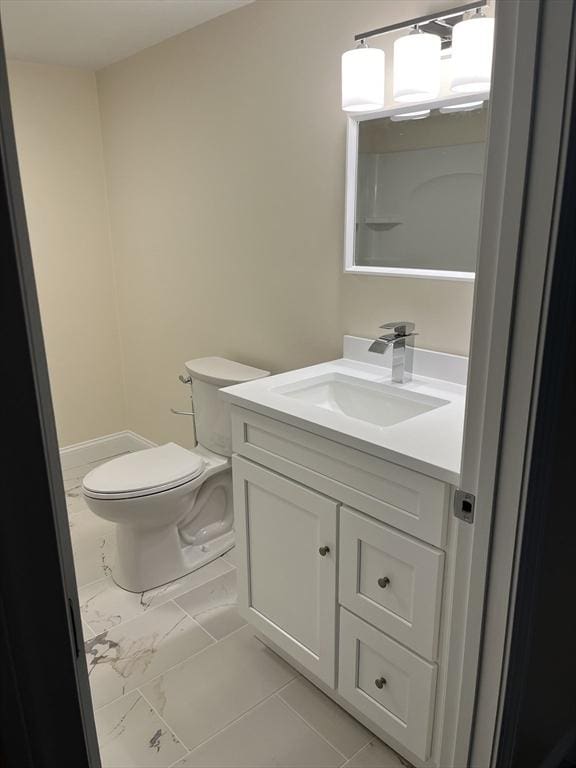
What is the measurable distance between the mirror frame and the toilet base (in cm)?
129

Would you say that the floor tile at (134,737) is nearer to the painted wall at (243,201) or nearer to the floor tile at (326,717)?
the floor tile at (326,717)

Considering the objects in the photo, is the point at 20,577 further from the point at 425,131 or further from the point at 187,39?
the point at 187,39

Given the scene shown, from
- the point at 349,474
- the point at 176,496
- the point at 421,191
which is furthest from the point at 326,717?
the point at 421,191

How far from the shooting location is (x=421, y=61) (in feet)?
5.33

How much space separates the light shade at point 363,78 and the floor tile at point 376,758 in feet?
6.15

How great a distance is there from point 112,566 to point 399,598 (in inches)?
59.4

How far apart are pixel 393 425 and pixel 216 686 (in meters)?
1.01

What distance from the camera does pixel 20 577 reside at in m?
0.52

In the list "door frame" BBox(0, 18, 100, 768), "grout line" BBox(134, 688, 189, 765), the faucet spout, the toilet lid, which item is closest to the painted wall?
the faucet spout

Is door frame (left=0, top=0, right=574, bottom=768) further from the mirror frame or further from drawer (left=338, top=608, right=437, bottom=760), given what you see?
the mirror frame

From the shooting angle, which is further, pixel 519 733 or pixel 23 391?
pixel 519 733

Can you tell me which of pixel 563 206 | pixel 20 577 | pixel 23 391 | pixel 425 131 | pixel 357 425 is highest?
pixel 425 131

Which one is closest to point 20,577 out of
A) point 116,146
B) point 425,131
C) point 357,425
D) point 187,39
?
point 357,425

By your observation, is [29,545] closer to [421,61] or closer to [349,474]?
[349,474]
